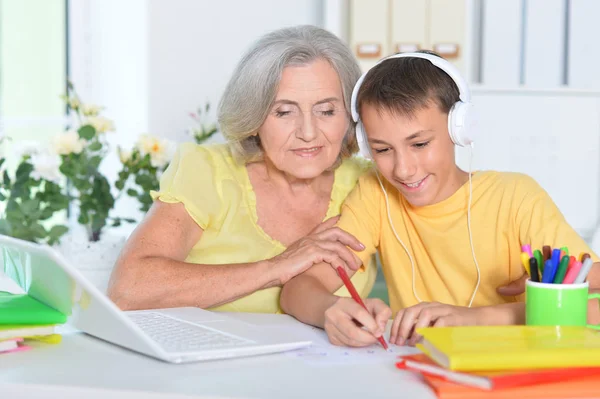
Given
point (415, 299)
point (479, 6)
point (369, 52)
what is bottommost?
point (415, 299)

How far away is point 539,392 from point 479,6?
2038mm

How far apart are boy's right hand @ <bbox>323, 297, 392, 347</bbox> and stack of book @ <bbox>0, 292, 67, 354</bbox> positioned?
36 centimetres

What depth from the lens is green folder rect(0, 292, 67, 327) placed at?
104 centimetres

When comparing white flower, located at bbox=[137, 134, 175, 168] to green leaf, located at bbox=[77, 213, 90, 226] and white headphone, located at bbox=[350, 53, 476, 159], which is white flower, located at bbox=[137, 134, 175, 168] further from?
white headphone, located at bbox=[350, 53, 476, 159]

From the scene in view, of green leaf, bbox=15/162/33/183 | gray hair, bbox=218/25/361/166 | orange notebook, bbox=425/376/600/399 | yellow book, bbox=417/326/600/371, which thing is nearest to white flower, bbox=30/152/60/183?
green leaf, bbox=15/162/33/183

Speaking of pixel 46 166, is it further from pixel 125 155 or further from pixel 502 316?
pixel 502 316

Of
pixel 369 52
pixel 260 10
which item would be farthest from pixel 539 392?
pixel 260 10

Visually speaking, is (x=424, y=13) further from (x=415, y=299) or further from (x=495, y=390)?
(x=495, y=390)

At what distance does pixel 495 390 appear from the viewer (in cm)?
82

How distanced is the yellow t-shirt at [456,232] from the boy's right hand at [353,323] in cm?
42

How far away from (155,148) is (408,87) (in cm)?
98

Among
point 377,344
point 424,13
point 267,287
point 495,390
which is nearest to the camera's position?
point 495,390

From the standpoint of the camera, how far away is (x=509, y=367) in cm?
84

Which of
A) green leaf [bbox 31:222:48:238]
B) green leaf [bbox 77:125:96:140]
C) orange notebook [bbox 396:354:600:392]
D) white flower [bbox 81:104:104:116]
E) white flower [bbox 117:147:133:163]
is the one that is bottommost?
green leaf [bbox 31:222:48:238]
